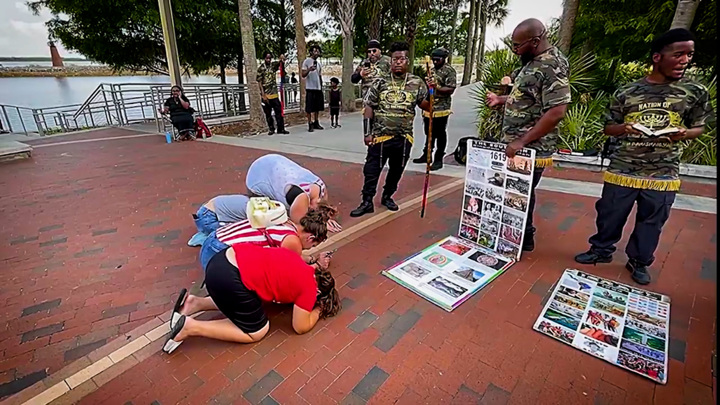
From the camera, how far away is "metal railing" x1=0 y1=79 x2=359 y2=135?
10.0 meters

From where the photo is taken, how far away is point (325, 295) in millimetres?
2145

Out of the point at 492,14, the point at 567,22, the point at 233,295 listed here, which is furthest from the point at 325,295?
the point at 492,14

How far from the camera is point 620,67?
7.80 m

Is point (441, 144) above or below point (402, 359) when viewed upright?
above

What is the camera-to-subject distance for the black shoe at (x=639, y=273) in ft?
7.93

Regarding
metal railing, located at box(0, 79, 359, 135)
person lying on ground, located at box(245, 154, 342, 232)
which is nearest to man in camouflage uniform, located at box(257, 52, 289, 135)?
metal railing, located at box(0, 79, 359, 135)

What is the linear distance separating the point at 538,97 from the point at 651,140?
0.71 meters

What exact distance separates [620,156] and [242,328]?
2.57 m

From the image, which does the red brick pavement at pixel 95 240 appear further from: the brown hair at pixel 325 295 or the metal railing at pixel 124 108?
the metal railing at pixel 124 108

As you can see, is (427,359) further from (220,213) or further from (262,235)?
(220,213)

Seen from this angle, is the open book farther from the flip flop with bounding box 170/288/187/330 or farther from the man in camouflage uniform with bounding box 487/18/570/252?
the flip flop with bounding box 170/288/187/330

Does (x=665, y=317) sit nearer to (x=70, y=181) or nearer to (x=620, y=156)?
(x=620, y=156)

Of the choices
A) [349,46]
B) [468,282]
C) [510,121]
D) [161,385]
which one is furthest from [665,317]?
[349,46]

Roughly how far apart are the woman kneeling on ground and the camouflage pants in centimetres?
206
